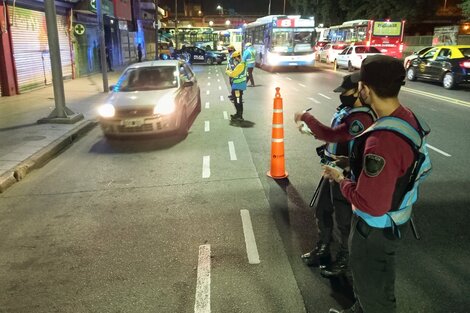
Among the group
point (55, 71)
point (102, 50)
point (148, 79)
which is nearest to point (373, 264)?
point (148, 79)

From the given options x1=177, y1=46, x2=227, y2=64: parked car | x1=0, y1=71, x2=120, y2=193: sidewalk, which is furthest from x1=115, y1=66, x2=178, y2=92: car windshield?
x1=177, y1=46, x2=227, y2=64: parked car

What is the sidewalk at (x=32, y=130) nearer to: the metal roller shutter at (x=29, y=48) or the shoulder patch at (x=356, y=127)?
the metal roller shutter at (x=29, y=48)

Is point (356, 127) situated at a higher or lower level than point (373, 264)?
higher

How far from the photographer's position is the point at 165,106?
910 cm

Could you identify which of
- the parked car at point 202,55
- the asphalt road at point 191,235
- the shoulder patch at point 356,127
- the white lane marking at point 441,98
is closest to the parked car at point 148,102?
the asphalt road at point 191,235

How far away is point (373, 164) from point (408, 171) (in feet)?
0.74

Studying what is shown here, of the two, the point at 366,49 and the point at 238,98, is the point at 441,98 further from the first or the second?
the point at 366,49

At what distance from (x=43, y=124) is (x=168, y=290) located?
8523mm

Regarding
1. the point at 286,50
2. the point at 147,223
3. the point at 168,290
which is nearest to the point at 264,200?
the point at 147,223

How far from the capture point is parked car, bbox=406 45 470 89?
17484 mm

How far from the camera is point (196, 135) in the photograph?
9.92 metres

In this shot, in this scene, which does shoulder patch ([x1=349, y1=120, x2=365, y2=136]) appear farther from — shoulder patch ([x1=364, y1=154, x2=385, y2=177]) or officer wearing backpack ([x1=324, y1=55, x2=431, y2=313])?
shoulder patch ([x1=364, y1=154, x2=385, y2=177])

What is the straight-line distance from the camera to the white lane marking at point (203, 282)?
11.4 feet

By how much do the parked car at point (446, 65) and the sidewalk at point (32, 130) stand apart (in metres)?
14.3
